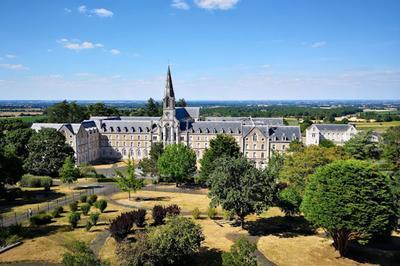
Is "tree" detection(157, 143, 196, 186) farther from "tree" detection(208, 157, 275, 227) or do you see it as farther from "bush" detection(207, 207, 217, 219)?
"tree" detection(208, 157, 275, 227)

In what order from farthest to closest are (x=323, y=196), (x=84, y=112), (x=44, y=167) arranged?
1. (x=84, y=112)
2. (x=44, y=167)
3. (x=323, y=196)

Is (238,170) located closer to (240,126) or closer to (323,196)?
(323,196)

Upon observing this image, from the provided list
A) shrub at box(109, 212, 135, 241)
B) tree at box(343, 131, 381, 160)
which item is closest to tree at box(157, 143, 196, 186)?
shrub at box(109, 212, 135, 241)

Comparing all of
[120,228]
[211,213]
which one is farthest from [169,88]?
[120,228]

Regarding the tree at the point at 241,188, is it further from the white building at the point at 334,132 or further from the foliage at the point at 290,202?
the white building at the point at 334,132

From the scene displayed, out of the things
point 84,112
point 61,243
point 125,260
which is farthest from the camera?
point 84,112

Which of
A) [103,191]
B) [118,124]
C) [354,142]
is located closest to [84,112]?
[118,124]
